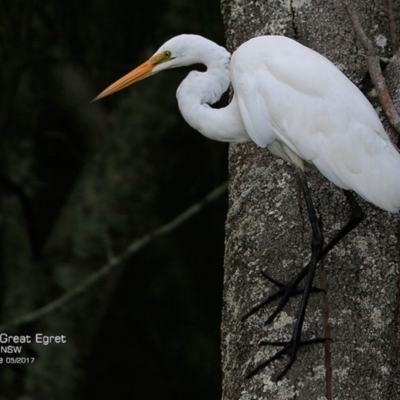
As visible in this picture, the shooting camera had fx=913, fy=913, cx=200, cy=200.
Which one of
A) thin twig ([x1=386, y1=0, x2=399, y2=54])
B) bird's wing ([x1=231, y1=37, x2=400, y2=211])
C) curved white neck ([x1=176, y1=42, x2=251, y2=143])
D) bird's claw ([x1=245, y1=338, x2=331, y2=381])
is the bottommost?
bird's claw ([x1=245, y1=338, x2=331, y2=381])

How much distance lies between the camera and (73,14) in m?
3.46

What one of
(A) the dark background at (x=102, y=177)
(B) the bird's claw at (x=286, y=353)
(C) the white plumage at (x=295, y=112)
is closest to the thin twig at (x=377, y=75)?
(C) the white plumage at (x=295, y=112)

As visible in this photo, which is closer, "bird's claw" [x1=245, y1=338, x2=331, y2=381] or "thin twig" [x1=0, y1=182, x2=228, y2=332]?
"bird's claw" [x1=245, y1=338, x2=331, y2=381]

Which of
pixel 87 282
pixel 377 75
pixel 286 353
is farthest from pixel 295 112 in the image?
pixel 87 282

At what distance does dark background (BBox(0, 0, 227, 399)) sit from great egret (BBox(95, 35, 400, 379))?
1095 millimetres

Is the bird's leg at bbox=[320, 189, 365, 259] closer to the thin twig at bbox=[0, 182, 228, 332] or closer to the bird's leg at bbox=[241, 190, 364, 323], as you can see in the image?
the bird's leg at bbox=[241, 190, 364, 323]

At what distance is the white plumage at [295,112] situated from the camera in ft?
6.26

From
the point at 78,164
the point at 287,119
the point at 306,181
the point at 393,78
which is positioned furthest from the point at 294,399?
the point at 78,164

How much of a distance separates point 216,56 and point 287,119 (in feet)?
0.94

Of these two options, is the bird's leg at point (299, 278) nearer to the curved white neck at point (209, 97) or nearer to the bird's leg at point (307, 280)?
the bird's leg at point (307, 280)

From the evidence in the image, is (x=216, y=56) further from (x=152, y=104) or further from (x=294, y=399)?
(x=152, y=104)

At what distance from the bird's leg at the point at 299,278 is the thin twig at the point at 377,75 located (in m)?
0.20

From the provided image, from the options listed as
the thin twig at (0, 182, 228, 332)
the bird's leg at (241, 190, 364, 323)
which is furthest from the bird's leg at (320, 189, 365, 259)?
the thin twig at (0, 182, 228, 332)

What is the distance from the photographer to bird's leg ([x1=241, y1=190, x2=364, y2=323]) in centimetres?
181
